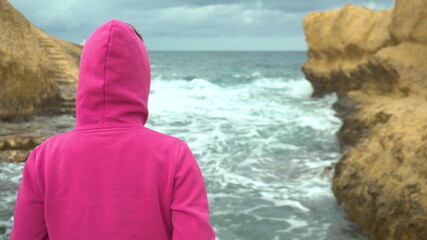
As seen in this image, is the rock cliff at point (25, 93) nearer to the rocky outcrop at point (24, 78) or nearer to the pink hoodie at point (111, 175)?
the rocky outcrop at point (24, 78)

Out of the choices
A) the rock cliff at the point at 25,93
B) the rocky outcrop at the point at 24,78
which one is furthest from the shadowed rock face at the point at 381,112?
the rocky outcrop at the point at 24,78

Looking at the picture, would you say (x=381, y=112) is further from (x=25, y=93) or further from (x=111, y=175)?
(x=111, y=175)

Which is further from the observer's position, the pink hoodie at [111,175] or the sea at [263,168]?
the sea at [263,168]

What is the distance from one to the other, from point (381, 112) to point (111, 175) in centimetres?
608

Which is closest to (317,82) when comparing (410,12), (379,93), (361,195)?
(379,93)

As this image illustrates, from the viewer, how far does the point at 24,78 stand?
26.8 ft

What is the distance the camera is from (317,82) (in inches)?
621

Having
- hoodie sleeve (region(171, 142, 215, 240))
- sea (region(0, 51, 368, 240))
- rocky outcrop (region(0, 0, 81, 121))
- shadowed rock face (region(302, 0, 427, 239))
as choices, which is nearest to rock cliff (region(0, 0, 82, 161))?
rocky outcrop (region(0, 0, 81, 121))

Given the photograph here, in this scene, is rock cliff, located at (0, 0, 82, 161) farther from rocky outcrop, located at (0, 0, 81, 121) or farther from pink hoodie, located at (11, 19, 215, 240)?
pink hoodie, located at (11, 19, 215, 240)

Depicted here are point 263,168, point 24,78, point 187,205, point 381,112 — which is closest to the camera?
point 187,205

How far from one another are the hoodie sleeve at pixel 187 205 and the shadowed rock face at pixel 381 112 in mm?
3274

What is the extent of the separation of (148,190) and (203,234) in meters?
0.19

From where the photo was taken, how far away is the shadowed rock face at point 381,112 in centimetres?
435

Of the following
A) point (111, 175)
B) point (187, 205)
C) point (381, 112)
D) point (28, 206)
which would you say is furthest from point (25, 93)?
point (187, 205)
